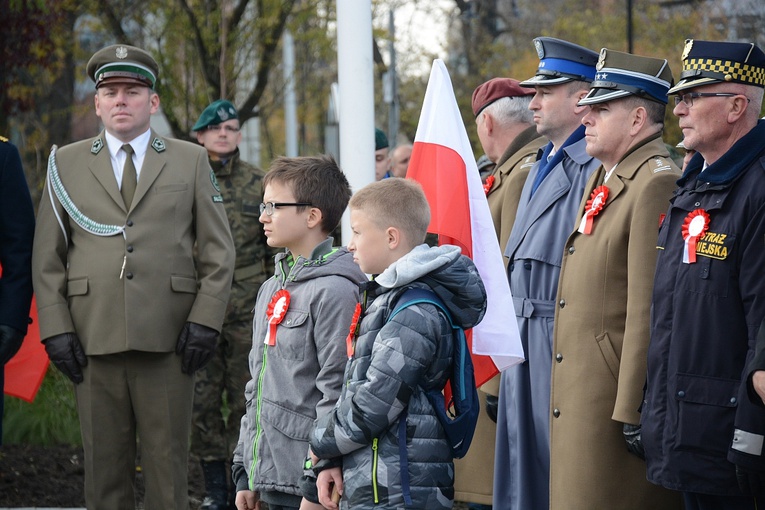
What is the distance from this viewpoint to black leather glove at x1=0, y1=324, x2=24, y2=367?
192 inches

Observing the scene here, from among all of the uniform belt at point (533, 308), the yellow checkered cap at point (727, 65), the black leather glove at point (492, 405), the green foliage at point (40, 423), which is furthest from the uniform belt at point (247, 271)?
the yellow checkered cap at point (727, 65)

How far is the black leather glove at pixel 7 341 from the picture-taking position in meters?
4.89

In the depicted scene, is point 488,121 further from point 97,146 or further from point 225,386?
point 225,386

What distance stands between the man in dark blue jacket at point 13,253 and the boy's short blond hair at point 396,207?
6.50 feet

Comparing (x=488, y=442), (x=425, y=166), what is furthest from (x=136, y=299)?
(x=488, y=442)

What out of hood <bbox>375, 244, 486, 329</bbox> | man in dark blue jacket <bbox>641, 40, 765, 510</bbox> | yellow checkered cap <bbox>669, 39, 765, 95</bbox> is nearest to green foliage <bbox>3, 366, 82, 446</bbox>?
hood <bbox>375, 244, 486, 329</bbox>

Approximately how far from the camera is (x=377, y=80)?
1880cm

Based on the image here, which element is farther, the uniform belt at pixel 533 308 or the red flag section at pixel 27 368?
the red flag section at pixel 27 368

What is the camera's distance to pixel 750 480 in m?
3.39

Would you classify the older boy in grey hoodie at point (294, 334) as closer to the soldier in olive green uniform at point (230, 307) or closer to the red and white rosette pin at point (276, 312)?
the red and white rosette pin at point (276, 312)

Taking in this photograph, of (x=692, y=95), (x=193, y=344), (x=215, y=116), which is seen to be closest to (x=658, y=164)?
(x=692, y=95)

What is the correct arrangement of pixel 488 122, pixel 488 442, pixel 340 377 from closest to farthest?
pixel 340 377
pixel 488 442
pixel 488 122

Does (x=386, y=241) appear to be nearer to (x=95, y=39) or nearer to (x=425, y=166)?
(x=425, y=166)

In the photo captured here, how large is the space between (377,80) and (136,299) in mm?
14172
